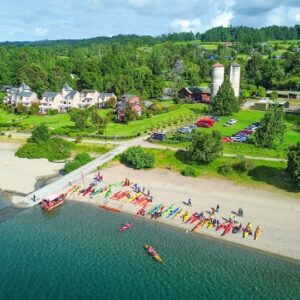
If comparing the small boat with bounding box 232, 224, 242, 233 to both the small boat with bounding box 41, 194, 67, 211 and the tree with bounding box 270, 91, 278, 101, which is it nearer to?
the small boat with bounding box 41, 194, 67, 211

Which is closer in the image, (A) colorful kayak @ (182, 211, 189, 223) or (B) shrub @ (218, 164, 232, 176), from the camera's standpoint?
(A) colorful kayak @ (182, 211, 189, 223)

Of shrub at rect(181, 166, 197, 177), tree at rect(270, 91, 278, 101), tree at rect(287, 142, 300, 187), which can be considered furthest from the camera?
tree at rect(270, 91, 278, 101)

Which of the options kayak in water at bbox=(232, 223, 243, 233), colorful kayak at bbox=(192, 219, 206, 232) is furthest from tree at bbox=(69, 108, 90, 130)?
kayak in water at bbox=(232, 223, 243, 233)

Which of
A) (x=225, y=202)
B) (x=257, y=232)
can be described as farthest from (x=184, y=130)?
(x=257, y=232)

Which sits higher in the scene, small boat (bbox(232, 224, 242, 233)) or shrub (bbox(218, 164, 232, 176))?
shrub (bbox(218, 164, 232, 176))

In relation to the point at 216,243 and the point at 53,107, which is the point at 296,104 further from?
the point at 216,243

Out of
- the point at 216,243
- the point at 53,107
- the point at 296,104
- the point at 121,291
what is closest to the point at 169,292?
the point at 121,291
